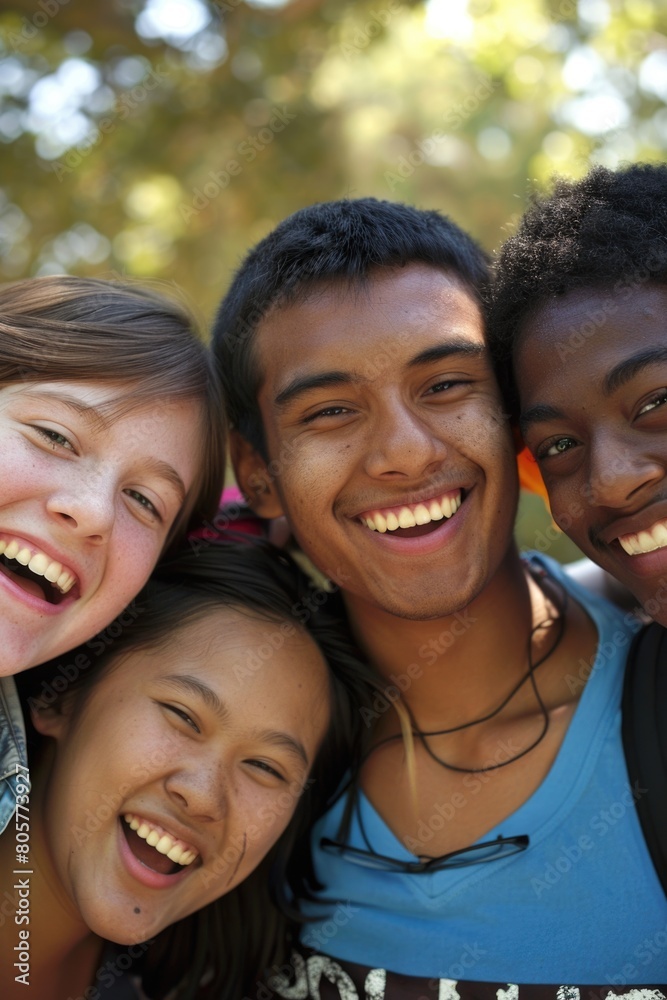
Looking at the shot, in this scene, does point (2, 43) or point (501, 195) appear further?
point (501, 195)

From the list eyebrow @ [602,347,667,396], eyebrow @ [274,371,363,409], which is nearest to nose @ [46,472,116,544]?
eyebrow @ [274,371,363,409]

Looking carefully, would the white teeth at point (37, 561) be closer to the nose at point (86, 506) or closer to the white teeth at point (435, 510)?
the nose at point (86, 506)

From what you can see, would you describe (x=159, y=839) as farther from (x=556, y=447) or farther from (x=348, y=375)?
(x=556, y=447)

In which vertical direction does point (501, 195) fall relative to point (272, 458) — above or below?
above

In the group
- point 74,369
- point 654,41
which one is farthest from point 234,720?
point 654,41

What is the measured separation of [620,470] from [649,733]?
0.61 m

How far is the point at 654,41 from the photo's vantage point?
19.2 feet

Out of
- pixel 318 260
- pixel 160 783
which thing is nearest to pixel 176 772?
pixel 160 783

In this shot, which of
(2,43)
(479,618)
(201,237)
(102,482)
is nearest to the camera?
(102,482)

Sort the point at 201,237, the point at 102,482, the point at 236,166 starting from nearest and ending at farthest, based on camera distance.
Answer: the point at 102,482, the point at 236,166, the point at 201,237

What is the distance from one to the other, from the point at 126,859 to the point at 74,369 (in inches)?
43.3

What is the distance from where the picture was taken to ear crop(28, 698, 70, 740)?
94.7 inches

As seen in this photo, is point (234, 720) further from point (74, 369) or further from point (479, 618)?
point (74, 369)

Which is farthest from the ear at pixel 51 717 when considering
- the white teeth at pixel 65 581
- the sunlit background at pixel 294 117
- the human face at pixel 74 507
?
the sunlit background at pixel 294 117
